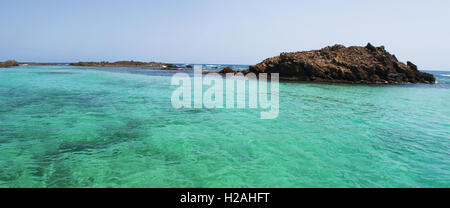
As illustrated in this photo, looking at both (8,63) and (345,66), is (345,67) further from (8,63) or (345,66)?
(8,63)

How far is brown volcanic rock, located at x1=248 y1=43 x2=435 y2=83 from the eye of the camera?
35812 millimetres

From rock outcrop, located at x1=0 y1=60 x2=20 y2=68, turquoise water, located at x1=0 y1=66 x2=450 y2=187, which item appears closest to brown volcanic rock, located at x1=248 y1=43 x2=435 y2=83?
turquoise water, located at x1=0 y1=66 x2=450 y2=187

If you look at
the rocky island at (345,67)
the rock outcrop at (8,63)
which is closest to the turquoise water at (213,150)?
the rocky island at (345,67)

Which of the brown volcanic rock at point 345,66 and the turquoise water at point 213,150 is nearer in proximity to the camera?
the turquoise water at point 213,150

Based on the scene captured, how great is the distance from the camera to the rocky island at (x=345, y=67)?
3572cm

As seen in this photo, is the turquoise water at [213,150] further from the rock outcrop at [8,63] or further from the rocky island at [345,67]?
the rock outcrop at [8,63]

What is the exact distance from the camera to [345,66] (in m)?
36.7

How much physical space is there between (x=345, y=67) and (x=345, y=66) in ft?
0.62

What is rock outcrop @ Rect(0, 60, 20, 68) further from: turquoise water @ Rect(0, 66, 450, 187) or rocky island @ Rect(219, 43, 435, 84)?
turquoise water @ Rect(0, 66, 450, 187)

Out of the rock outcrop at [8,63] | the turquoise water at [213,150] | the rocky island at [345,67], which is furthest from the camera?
the rock outcrop at [8,63]
